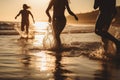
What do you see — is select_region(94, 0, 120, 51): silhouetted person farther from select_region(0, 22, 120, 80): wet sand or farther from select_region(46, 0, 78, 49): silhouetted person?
select_region(46, 0, 78, 49): silhouetted person

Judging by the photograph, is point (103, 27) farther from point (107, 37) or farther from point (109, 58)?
point (109, 58)

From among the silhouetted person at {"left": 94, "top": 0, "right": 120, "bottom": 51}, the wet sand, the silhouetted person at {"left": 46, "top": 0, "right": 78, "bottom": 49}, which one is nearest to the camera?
the wet sand

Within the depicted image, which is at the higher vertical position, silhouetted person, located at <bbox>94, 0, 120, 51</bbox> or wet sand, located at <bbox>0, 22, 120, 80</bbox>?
silhouetted person, located at <bbox>94, 0, 120, 51</bbox>

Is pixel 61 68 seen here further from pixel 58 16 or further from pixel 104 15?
pixel 58 16

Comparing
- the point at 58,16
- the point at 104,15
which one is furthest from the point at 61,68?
the point at 58,16

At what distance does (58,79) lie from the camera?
26.6ft

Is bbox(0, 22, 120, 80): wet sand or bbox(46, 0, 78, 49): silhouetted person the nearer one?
bbox(0, 22, 120, 80): wet sand

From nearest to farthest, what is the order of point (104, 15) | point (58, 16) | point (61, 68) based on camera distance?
point (61, 68), point (104, 15), point (58, 16)

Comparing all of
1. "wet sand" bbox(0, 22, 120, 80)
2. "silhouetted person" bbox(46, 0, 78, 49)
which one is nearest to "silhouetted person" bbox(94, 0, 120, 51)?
"wet sand" bbox(0, 22, 120, 80)

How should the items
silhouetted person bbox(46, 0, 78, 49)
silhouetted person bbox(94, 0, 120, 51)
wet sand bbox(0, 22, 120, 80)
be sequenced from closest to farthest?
wet sand bbox(0, 22, 120, 80)
silhouetted person bbox(94, 0, 120, 51)
silhouetted person bbox(46, 0, 78, 49)

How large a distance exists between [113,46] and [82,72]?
370 centimetres

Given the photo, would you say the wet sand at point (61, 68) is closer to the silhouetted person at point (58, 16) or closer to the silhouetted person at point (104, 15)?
the silhouetted person at point (104, 15)

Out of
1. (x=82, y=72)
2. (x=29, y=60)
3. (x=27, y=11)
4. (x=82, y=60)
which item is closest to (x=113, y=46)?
(x=82, y=60)

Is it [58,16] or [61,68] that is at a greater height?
[58,16]
